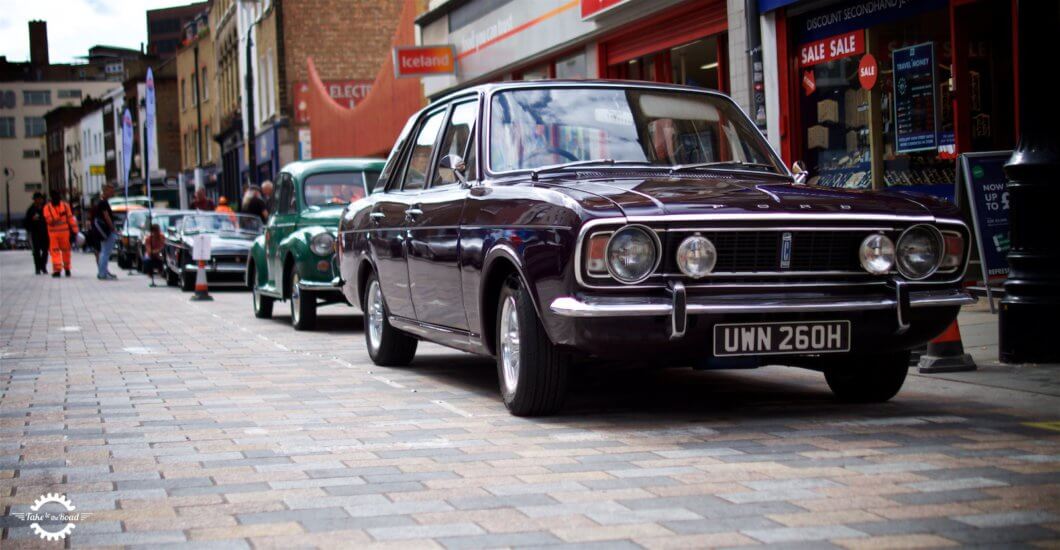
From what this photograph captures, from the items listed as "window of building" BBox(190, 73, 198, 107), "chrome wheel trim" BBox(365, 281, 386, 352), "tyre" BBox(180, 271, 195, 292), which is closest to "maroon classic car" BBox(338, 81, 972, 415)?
"chrome wheel trim" BBox(365, 281, 386, 352)

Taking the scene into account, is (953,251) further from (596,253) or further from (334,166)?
(334,166)

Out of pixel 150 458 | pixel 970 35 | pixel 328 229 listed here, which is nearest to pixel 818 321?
pixel 150 458

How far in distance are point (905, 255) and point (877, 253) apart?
0.16 meters

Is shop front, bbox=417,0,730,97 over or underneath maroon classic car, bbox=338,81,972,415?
over

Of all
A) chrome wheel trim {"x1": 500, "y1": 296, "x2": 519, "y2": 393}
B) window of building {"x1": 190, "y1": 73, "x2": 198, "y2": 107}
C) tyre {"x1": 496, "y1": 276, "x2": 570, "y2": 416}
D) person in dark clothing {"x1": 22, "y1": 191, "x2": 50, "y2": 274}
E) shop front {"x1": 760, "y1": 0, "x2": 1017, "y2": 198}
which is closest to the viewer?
tyre {"x1": 496, "y1": 276, "x2": 570, "y2": 416}

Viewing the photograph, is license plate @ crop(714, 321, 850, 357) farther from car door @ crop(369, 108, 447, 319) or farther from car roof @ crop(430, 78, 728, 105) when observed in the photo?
car door @ crop(369, 108, 447, 319)

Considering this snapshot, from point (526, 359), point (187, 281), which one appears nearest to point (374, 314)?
point (526, 359)

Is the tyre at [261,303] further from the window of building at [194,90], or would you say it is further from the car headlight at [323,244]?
the window of building at [194,90]

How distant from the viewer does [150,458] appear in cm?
573

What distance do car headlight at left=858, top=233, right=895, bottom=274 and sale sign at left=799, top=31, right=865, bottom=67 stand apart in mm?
7498

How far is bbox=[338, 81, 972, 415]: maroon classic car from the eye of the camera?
5926mm

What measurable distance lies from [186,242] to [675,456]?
58.8 feet

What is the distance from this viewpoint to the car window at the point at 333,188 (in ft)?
45.3

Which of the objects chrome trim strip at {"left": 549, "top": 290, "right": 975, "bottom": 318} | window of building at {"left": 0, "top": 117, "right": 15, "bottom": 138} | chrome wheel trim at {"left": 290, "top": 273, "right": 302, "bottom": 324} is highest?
window of building at {"left": 0, "top": 117, "right": 15, "bottom": 138}
